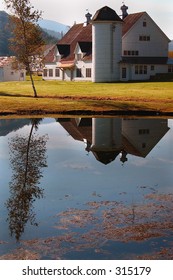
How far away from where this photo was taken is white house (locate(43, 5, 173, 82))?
74.3 metres

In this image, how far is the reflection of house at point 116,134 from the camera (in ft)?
90.0

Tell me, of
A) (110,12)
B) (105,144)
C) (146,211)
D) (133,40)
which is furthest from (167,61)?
(146,211)

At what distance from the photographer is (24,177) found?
2112cm

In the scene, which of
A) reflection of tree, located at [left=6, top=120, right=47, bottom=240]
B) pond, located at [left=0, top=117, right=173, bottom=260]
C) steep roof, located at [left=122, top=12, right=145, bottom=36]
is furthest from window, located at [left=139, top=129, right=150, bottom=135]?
steep roof, located at [left=122, top=12, right=145, bottom=36]

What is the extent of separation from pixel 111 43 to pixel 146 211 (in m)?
60.8

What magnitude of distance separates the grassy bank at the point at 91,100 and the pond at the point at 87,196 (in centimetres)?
1107

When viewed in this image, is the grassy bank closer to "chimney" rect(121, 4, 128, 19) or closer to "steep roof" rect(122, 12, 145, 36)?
"steep roof" rect(122, 12, 145, 36)

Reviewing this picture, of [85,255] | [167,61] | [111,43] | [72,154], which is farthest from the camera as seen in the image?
[167,61]

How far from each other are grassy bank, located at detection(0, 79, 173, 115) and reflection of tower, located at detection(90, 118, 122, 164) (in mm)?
5453

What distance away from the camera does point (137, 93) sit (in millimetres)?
53031

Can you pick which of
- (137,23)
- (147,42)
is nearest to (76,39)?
(137,23)

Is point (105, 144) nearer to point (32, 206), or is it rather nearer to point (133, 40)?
point (32, 206)

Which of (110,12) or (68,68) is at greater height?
(110,12)

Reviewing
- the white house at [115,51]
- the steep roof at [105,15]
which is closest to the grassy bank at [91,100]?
the white house at [115,51]
